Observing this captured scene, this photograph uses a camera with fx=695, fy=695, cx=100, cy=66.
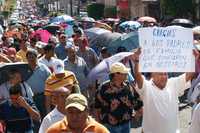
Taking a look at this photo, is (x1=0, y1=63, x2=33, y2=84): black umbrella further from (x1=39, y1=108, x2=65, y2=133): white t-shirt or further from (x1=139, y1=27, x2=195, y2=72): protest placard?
(x1=39, y1=108, x2=65, y2=133): white t-shirt

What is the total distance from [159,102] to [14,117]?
1565 mm

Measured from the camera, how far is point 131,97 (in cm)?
793

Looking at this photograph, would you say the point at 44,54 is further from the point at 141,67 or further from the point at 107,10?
the point at 107,10

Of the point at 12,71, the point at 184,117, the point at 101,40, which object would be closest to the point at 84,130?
the point at 12,71

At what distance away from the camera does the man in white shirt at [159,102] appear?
7.38m

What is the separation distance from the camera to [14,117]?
7.48 meters

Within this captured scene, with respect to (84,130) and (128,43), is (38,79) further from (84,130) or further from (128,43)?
(84,130)

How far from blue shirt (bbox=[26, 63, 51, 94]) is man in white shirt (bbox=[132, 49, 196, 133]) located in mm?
2478

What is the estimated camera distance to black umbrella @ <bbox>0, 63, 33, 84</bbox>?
338 inches

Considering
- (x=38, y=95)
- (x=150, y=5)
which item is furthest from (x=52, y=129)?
(x=150, y=5)

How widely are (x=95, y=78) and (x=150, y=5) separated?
2171 inches

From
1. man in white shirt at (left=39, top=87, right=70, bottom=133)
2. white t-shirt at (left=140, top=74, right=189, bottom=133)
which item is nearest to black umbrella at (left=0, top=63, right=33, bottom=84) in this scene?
white t-shirt at (left=140, top=74, right=189, bottom=133)

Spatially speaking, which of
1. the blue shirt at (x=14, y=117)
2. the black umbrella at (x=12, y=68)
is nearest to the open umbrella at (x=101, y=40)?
the black umbrella at (x=12, y=68)

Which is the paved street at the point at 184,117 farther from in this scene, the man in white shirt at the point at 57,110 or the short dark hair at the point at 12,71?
the man in white shirt at the point at 57,110
